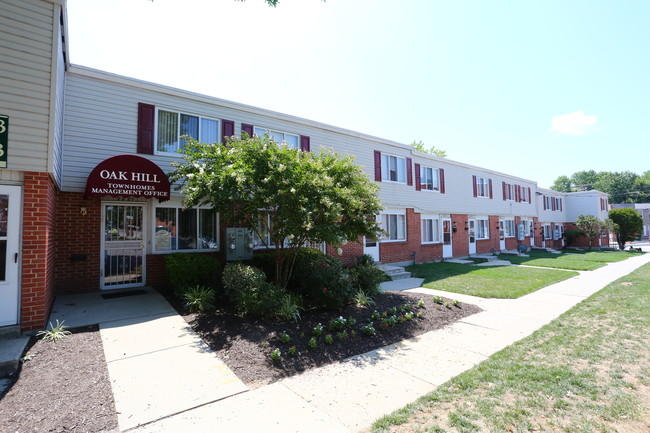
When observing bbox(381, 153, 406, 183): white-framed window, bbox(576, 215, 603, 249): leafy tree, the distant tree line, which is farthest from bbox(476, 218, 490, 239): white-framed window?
the distant tree line

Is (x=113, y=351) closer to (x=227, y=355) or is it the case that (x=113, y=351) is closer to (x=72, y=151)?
(x=227, y=355)

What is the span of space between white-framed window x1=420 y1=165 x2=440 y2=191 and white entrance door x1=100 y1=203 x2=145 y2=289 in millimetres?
12813

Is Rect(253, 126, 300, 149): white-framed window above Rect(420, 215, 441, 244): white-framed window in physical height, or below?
above

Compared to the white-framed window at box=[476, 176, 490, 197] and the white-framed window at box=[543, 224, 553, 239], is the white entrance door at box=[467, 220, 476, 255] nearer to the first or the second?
the white-framed window at box=[476, 176, 490, 197]

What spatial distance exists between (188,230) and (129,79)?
4322mm

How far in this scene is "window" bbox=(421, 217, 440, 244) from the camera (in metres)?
16.1

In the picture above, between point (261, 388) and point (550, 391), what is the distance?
3.20 metres

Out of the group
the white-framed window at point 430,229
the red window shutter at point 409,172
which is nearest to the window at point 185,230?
the red window shutter at point 409,172

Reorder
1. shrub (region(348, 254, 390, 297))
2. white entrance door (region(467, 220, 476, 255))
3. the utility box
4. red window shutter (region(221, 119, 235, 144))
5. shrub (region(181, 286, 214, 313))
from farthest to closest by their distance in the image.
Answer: white entrance door (region(467, 220, 476, 255)), red window shutter (region(221, 119, 235, 144)), the utility box, shrub (region(348, 254, 390, 297)), shrub (region(181, 286, 214, 313))

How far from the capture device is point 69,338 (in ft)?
15.9

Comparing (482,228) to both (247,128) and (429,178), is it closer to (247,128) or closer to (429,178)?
(429,178)

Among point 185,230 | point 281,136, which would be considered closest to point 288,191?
point 185,230

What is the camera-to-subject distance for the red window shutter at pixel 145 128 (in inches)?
331

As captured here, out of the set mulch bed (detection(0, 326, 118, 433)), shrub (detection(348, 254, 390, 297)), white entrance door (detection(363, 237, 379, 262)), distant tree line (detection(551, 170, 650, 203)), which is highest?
distant tree line (detection(551, 170, 650, 203))
